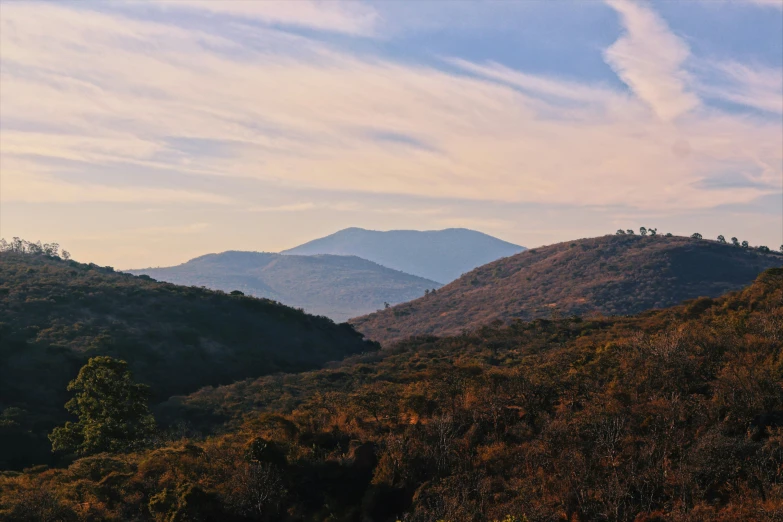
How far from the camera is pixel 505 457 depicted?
25.8 metres

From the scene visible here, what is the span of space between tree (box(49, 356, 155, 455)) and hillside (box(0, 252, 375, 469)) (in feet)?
21.7

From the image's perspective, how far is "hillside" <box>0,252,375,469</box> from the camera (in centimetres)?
6150

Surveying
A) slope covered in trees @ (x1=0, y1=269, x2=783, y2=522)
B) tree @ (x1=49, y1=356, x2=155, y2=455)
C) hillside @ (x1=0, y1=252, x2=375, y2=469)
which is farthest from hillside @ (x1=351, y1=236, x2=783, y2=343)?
slope covered in trees @ (x1=0, y1=269, x2=783, y2=522)

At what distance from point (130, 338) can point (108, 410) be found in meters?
46.7

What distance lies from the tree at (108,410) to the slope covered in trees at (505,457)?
32.3ft

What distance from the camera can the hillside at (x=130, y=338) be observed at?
202ft

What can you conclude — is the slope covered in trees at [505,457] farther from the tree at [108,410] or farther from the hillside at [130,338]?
the hillside at [130,338]

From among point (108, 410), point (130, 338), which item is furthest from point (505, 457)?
point (130, 338)

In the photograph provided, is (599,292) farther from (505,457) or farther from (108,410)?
(505,457)

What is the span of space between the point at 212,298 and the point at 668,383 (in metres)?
102

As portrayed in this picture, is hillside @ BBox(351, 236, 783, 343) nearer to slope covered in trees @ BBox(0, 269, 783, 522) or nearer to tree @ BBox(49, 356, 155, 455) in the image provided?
tree @ BBox(49, 356, 155, 455)

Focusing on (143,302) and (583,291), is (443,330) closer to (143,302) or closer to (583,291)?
(583,291)

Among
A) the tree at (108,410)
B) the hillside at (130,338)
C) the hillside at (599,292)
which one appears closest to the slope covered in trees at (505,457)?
the tree at (108,410)

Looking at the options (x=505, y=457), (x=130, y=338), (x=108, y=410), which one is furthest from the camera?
(x=130, y=338)
